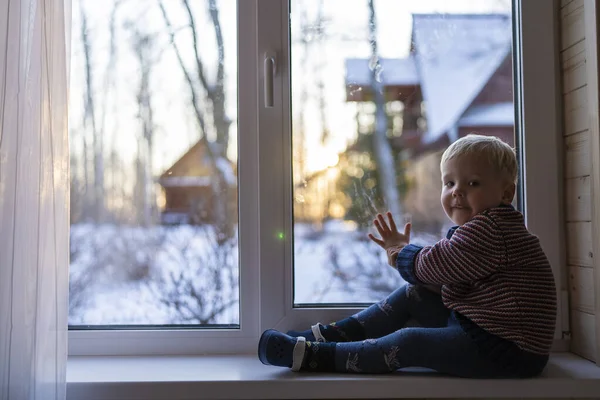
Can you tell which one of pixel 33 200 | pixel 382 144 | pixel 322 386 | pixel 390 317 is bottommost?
pixel 322 386

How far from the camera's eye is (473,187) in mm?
1334

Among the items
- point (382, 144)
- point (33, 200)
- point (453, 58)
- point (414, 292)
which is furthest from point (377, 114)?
point (33, 200)

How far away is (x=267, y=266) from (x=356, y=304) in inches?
9.2

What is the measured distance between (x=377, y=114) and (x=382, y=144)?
0.24 feet

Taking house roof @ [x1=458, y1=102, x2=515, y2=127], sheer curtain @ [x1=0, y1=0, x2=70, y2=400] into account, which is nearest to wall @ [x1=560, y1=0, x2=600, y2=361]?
house roof @ [x1=458, y1=102, x2=515, y2=127]

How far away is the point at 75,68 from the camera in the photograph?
155 cm

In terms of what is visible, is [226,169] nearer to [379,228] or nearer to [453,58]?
[379,228]

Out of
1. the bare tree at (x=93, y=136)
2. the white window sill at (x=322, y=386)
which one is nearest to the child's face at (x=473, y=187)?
the white window sill at (x=322, y=386)

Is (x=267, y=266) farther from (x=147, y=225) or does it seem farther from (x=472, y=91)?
(x=472, y=91)

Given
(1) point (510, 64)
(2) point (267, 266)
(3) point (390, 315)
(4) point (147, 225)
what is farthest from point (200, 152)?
(1) point (510, 64)

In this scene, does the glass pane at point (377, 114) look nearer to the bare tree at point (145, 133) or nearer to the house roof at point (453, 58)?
the house roof at point (453, 58)

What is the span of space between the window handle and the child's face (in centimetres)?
44

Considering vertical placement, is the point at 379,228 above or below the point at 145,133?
below

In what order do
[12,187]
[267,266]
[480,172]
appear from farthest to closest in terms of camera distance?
[267,266], [480,172], [12,187]
